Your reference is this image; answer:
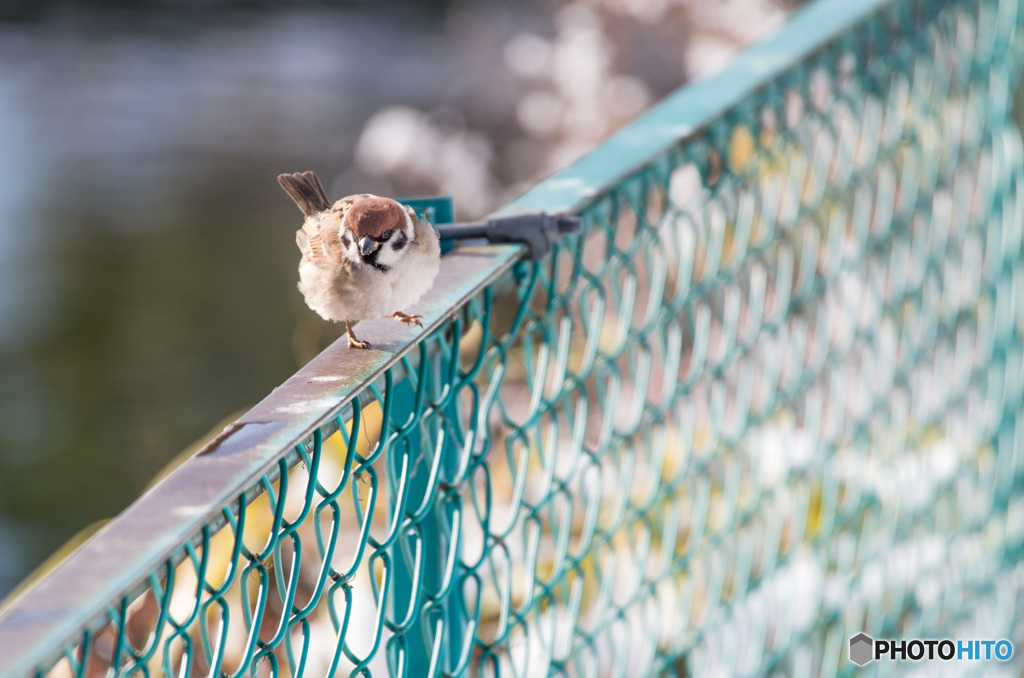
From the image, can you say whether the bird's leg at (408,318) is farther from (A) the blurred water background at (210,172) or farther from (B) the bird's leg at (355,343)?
(A) the blurred water background at (210,172)

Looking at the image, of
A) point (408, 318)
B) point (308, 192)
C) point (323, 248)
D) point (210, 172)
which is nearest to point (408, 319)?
point (408, 318)

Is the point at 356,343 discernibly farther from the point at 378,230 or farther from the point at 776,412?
the point at 776,412

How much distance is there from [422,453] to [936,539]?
1.36m

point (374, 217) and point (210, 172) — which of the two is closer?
point (374, 217)

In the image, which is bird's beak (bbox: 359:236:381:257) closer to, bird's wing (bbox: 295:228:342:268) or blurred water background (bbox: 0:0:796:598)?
bird's wing (bbox: 295:228:342:268)

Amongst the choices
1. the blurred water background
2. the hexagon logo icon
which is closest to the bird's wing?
the hexagon logo icon

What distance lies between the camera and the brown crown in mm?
1176

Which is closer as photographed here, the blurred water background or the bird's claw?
the bird's claw

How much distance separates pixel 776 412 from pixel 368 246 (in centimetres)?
86

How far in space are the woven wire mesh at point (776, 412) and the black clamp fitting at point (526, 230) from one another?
0.05 metres

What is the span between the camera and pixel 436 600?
1.03 metres

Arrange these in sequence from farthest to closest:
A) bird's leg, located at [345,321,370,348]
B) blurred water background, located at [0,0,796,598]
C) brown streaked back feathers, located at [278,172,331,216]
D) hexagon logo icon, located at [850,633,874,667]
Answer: blurred water background, located at [0,0,796,598] → hexagon logo icon, located at [850,633,874,667] → brown streaked back feathers, located at [278,172,331,216] → bird's leg, located at [345,321,370,348]

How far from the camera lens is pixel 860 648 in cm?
189

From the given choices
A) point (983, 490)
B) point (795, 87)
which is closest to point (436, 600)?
point (795, 87)
